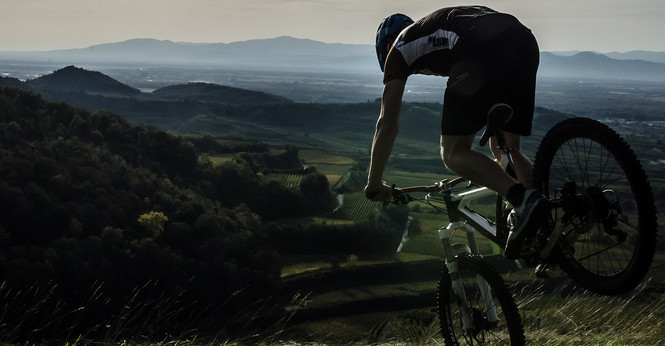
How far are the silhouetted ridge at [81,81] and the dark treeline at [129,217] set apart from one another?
350 ft

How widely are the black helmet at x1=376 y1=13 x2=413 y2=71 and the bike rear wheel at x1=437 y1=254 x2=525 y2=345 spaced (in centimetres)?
148

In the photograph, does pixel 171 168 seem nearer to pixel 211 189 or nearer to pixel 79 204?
pixel 211 189

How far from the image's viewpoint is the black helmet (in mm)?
3752

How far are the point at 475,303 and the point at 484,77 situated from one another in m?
1.71

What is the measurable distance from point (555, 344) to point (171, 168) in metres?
87.1

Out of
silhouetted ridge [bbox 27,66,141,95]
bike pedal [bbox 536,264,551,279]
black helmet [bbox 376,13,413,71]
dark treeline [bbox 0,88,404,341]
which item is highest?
black helmet [bbox 376,13,413,71]

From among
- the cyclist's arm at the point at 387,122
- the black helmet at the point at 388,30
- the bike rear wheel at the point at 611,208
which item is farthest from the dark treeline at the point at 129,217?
the bike rear wheel at the point at 611,208

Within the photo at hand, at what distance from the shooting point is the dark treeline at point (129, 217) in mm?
48656

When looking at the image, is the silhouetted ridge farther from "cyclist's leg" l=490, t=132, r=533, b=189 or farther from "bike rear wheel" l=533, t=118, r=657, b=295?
"bike rear wheel" l=533, t=118, r=657, b=295

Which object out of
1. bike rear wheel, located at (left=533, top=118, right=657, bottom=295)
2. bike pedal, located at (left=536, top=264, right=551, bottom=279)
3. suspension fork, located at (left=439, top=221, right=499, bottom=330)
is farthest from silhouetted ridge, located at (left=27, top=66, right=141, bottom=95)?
bike rear wheel, located at (left=533, top=118, right=657, bottom=295)

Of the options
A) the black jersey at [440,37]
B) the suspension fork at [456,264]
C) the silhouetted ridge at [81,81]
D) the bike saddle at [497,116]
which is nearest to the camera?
the bike saddle at [497,116]

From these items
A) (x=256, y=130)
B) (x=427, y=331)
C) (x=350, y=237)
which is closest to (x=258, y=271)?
(x=350, y=237)

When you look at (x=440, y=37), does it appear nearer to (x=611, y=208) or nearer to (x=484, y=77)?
(x=484, y=77)

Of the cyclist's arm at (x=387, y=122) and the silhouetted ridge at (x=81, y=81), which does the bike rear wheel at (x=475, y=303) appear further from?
the silhouetted ridge at (x=81, y=81)
